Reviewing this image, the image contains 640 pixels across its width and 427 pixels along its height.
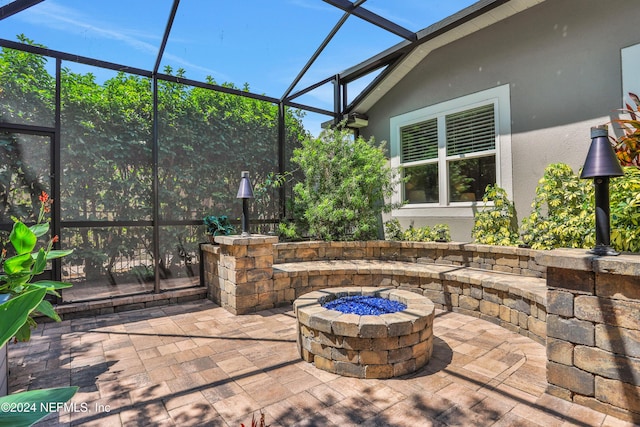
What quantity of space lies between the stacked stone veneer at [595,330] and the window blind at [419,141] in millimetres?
3545

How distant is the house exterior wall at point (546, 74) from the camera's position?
3871 millimetres

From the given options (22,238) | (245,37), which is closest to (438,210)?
(245,37)

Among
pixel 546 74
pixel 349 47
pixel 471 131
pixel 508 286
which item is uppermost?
pixel 349 47

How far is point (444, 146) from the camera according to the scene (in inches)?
215

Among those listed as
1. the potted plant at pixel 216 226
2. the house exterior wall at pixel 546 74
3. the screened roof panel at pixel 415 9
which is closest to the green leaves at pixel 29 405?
the potted plant at pixel 216 226

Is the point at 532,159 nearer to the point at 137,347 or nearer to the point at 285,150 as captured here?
the point at 285,150

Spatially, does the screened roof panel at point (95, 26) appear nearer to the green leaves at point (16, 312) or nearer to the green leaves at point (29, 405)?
the green leaves at point (16, 312)

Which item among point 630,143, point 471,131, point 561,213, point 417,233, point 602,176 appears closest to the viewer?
point 602,176

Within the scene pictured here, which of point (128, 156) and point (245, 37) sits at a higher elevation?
point (245, 37)

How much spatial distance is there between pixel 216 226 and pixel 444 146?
382 cm

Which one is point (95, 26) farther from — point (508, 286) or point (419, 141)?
point (508, 286)

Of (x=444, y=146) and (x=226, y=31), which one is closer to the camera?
(x=226, y=31)

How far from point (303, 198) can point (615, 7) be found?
4651 mm

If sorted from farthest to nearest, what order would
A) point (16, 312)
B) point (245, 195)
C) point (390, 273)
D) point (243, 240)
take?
point (390, 273) < point (245, 195) < point (243, 240) < point (16, 312)
